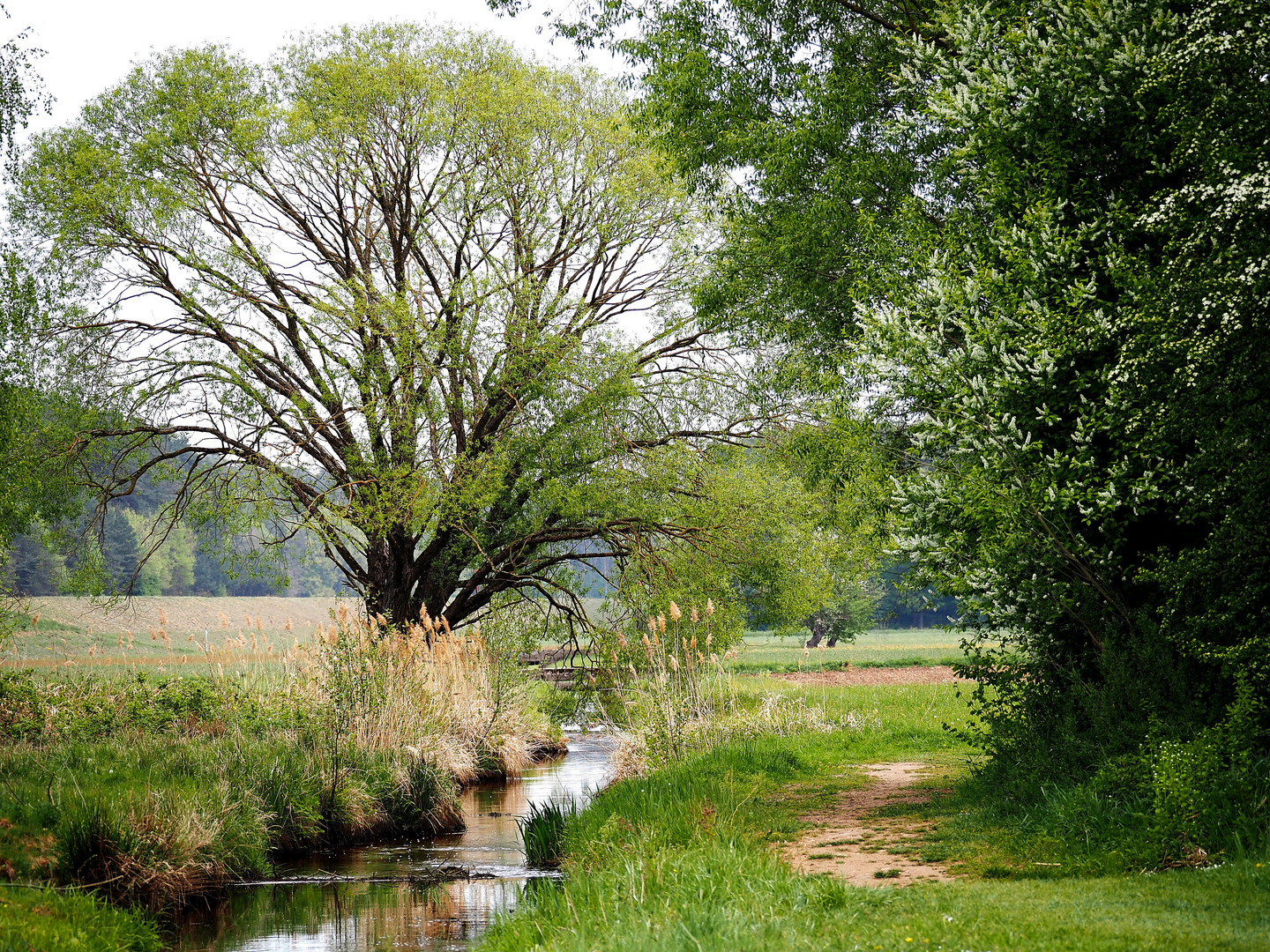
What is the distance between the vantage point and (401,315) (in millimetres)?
16875

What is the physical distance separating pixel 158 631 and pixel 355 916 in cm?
613

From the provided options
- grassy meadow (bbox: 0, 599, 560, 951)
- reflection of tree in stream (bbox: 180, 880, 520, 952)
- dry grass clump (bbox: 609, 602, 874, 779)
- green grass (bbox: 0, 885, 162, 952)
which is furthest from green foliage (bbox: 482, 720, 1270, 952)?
dry grass clump (bbox: 609, 602, 874, 779)

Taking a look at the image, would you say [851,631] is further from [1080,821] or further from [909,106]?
[1080,821]

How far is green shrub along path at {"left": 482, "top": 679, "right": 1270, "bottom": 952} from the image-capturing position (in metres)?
4.83

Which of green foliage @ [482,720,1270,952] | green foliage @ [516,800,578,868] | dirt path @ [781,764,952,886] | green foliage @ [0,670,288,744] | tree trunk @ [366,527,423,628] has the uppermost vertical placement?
tree trunk @ [366,527,423,628]

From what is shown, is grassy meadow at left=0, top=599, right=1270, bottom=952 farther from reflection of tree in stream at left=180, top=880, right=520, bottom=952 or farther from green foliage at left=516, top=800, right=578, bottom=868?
reflection of tree in stream at left=180, top=880, right=520, bottom=952

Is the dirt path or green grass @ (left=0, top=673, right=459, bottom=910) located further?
→ green grass @ (left=0, top=673, right=459, bottom=910)

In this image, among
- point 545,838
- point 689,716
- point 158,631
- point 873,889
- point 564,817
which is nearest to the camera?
point 873,889

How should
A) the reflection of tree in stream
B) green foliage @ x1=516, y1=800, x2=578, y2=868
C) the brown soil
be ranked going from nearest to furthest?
1. the reflection of tree in stream
2. green foliage @ x1=516, y1=800, x2=578, y2=868
3. the brown soil

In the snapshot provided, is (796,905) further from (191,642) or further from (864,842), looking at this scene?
(191,642)

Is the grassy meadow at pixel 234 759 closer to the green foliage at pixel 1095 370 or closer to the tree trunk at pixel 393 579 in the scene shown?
the tree trunk at pixel 393 579

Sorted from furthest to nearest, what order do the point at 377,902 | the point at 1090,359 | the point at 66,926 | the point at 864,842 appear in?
1. the point at 377,902
2. the point at 1090,359
3. the point at 864,842
4. the point at 66,926

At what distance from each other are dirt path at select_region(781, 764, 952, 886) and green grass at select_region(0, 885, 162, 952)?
466cm

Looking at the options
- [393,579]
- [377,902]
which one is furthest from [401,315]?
[377,902]
